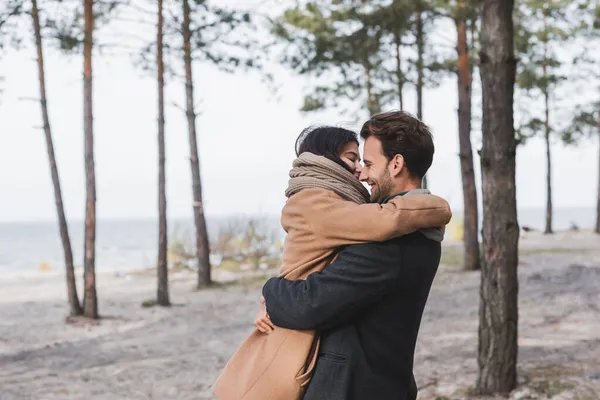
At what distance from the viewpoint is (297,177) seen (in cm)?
199

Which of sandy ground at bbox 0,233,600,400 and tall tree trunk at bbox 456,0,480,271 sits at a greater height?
tall tree trunk at bbox 456,0,480,271

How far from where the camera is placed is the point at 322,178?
1958 mm

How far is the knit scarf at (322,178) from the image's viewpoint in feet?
6.40

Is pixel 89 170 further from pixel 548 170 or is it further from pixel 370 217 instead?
pixel 548 170

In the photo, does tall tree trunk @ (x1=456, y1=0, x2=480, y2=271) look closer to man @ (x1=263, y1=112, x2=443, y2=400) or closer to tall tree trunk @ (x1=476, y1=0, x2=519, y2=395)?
tall tree trunk @ (x1=476, y1=0, x2=519, y2=395)

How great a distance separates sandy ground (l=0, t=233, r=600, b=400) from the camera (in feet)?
21.1

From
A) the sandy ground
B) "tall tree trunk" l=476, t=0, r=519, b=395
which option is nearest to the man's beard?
"tall tree trunk" l=476, t=0, r=519, b=395

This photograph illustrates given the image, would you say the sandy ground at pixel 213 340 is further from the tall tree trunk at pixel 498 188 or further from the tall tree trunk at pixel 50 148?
Answer: the tall tree trunk at pixel 50 148

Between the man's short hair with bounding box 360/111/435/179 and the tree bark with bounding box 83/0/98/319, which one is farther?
the tree bark with bounding box 83/0/98/319

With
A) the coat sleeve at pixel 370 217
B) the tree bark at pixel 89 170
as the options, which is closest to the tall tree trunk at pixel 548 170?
the tree bark at pixel 89 170

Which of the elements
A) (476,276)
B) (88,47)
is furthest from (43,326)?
(476,276)

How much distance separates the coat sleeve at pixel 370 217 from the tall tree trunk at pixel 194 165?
12.8m

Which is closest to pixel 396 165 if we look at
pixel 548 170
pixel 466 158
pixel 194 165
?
pixel 466 158

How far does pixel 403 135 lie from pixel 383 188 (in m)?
0.17
